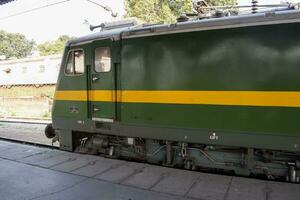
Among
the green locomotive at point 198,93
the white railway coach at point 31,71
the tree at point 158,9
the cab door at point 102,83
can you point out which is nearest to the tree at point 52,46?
the white railway coach at point 31,71

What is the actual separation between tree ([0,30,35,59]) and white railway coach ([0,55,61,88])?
5801cm

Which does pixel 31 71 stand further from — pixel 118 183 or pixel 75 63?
pixel 118 183

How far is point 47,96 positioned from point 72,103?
22.7 meters

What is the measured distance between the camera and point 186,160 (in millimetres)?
6738

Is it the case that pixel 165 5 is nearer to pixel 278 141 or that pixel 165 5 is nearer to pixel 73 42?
pixel 73 42

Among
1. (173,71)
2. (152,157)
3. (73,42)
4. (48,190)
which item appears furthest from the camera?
(73,42)

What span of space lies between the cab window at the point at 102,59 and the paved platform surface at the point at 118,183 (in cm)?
204

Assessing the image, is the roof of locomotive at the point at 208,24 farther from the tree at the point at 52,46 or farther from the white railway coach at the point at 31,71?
the tree at the point at 52,46

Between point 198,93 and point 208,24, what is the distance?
1.24 metres

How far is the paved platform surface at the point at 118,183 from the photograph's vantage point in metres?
5.34

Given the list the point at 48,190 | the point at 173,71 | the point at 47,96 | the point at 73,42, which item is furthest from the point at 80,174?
the point at 47,96

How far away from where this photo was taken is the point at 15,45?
330ft

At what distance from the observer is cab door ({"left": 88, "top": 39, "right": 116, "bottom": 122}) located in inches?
290

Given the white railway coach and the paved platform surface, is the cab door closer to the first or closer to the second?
the paved platform surface
